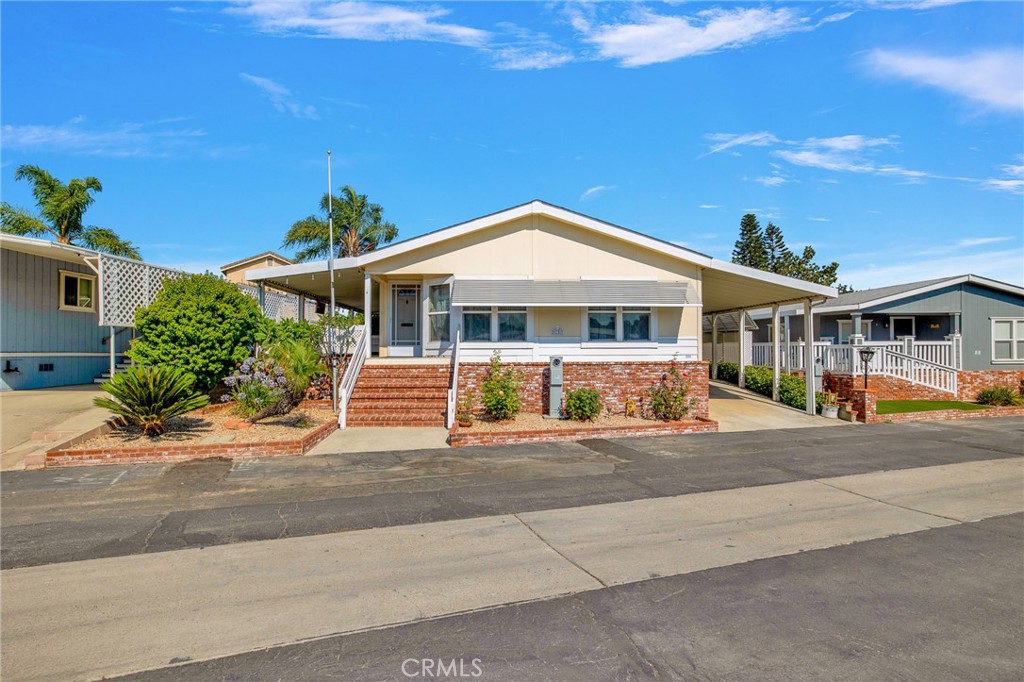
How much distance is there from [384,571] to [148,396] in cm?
678

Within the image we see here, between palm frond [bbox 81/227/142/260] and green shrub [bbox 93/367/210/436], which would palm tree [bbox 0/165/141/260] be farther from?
green shrub [bbox 93/367/210/436]

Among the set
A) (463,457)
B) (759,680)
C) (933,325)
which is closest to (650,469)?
(463,457)

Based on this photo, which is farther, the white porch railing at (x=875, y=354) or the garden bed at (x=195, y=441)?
the white porch railing at (x=875, y=354)

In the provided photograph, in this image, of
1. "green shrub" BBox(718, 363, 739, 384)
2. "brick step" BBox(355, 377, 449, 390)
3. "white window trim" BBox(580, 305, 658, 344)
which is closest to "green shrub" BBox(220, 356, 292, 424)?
"brick step" BBox(355, 377, 449, 390)

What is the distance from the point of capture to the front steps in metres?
12.0

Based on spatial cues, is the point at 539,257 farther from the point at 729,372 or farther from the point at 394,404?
the point at 729,372

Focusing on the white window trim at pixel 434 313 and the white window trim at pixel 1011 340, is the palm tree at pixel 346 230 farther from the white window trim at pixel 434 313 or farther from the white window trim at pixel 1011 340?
the white window trim at pixel 1011 340

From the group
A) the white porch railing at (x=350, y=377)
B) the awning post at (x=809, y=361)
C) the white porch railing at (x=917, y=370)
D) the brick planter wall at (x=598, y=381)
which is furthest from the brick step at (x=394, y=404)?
the white porch railing at (x=917, y=370)

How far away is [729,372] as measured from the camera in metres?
21.8

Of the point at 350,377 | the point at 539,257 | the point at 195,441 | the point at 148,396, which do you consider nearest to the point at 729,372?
the point at 539,257

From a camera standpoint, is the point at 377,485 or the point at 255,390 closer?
the point at 377,485

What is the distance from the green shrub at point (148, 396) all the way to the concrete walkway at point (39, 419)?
41.9 inches

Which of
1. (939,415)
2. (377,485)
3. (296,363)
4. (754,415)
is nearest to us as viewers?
(377,485)

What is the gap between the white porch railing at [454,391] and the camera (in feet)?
38.6
